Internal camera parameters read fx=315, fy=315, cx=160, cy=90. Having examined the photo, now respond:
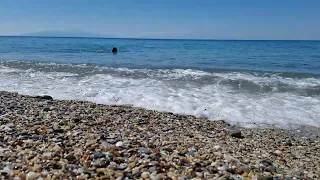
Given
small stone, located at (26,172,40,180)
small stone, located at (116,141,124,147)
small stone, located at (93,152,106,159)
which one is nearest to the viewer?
small stone, located at (26,172,40,180)

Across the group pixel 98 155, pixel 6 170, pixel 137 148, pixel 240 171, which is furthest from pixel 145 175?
pixel 6 170

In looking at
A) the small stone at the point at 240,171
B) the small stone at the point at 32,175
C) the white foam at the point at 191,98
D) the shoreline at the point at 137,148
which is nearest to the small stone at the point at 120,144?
the shoreline at the point at 137,148

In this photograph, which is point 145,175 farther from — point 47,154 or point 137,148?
point 47,154

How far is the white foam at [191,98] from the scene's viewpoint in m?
9.72

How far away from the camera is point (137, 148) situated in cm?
508

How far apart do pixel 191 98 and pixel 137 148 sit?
711 cm

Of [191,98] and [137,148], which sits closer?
[137,148]

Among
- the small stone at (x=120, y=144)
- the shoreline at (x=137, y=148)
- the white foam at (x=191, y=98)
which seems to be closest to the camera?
the shoreline at (x=137, y=148)

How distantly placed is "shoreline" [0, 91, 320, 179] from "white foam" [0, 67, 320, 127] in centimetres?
153

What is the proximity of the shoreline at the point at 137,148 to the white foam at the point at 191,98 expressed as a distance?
1526mm

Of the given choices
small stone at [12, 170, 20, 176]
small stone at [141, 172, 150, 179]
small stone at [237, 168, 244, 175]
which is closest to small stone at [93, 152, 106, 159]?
small stone at [141, 172, 150, 179]

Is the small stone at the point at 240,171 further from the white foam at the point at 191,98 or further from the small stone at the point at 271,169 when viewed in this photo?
the white foam at the point at 191,98

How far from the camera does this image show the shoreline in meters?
4.23

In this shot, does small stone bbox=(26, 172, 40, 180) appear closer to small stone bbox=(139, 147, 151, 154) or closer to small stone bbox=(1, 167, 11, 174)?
small stone bbox=(1, 167, 11, 174)
